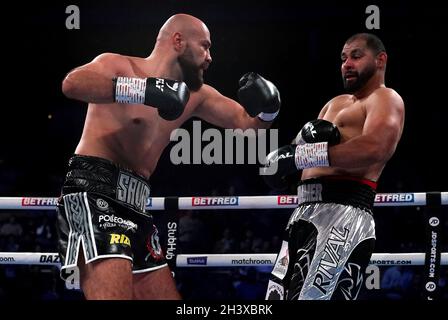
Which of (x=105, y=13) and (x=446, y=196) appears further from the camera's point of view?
(x=105, y=13)

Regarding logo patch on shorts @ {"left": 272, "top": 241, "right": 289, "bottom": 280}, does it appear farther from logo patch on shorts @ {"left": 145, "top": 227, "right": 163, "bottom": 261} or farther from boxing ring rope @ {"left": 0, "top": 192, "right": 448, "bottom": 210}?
boxing ring rope @ {"left": 0, "top": 192, "right": 448, "bottom": 210}

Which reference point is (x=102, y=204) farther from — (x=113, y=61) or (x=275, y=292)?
(x=275, y=292)

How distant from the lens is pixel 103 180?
278 centimetres

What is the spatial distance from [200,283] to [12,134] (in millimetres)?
4636

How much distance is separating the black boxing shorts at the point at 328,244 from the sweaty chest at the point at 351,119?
237 millimetres

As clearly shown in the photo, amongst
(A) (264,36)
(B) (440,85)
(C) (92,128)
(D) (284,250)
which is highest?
(A) (264,36)

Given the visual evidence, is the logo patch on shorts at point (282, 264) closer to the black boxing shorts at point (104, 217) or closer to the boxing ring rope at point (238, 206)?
the black boxing shorts at point (104, 217)

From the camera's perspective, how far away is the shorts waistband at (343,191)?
2811 mm

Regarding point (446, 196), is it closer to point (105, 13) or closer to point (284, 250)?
point (284, 250)

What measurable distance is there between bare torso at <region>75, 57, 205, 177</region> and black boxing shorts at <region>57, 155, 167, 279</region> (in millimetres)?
55

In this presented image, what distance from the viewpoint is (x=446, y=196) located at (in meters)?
3.63

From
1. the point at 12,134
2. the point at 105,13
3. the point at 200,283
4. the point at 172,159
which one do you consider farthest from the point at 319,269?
the point at 12,134
